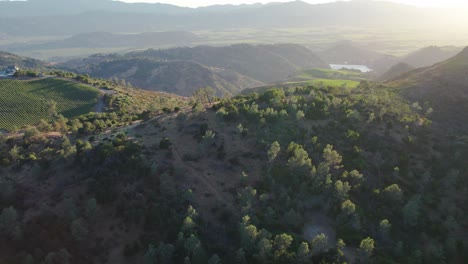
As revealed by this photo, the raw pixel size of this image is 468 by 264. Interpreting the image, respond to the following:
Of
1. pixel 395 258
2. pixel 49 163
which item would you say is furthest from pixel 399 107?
pixel 49 163

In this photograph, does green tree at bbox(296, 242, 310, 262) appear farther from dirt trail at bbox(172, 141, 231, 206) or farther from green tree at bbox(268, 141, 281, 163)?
green tree at bbox(268, 141, 281, 163)

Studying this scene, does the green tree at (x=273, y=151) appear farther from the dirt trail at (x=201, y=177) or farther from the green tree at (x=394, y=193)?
the green tree at (x=394, y=193)

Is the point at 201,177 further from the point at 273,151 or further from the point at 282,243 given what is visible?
the point at 282,243

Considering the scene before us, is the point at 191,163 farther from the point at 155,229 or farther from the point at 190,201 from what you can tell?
the point at 155,229

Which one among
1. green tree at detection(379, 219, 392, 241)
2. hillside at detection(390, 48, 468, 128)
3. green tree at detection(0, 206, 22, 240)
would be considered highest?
hillside at detection(390, 48, 468, 128)

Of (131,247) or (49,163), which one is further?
(49,163)

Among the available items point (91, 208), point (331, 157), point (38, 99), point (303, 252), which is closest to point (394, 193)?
point (331, 157)

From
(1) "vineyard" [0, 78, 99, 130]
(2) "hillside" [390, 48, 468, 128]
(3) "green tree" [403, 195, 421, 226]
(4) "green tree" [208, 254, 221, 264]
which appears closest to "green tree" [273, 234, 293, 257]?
(4) "green tree" [208, 254, 221, 264]
